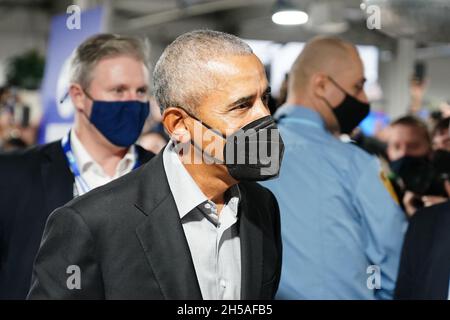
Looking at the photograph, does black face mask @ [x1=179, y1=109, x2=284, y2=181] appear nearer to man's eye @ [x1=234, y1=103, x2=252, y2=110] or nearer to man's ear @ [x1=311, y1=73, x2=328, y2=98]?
man's eye @ [x1=234, y1=103, x2=252, y2=110]

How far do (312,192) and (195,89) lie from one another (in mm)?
1108

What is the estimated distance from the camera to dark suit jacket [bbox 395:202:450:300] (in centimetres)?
227

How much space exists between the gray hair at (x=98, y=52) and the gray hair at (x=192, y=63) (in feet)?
3.13

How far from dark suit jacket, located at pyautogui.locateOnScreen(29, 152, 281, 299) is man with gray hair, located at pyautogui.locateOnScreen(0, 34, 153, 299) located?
76 cm

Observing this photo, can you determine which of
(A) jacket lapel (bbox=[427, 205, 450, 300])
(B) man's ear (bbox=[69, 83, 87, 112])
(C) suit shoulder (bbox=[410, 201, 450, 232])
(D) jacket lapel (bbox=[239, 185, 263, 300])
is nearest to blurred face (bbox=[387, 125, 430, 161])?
(C) suit shoulder (bbox=[410, 201, 450, 232])

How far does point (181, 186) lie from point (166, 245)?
14 cm

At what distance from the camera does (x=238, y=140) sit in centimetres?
133

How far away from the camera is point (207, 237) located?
1.38 meters

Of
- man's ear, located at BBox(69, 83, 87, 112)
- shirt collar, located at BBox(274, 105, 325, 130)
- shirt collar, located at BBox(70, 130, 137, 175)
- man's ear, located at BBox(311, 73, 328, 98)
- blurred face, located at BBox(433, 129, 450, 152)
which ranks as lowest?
shirt collar, located at BBox(70, 130, 137, 175)

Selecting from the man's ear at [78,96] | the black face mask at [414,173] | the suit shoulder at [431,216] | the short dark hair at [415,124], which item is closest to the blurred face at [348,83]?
the suit shoulder at [431,216]

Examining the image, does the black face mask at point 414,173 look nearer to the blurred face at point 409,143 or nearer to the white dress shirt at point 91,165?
the blurred face at point 409,143
